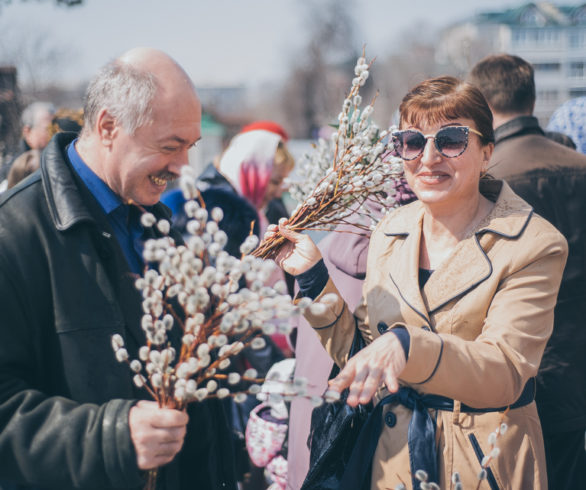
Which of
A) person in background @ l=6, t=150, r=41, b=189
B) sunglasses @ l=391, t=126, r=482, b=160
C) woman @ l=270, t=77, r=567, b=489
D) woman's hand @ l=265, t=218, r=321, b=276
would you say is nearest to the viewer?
woman @ l=270, t=77, r=567, b=489

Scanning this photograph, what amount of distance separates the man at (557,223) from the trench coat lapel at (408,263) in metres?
0.94

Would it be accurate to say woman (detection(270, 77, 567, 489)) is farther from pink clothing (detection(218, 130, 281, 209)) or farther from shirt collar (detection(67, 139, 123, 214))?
pink clothing (detection(218, 130, 281, 209))

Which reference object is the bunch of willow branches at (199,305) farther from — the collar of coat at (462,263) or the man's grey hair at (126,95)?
the collar of coat at (462,263)

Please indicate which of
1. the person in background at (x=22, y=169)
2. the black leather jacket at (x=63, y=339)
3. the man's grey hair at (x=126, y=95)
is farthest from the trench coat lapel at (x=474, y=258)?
the person in background at (x=22, y=169)

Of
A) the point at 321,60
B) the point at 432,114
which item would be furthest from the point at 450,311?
the point at 321,60

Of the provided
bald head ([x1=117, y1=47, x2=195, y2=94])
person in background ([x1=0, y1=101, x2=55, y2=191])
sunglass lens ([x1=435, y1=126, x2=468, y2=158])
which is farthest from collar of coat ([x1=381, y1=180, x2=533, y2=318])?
person in background ([x1=0, y1=101, x2=55, y2=191])

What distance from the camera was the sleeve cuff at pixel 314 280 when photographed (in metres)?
2.25

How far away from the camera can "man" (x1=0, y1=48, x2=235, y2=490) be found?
1.59 meters

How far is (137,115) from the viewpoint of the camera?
1.91 m

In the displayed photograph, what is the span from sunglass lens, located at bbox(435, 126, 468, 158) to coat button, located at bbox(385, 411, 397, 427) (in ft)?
3.02

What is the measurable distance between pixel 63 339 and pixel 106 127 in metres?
0.67

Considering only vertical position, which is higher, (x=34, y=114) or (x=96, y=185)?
(x=34, y=114)

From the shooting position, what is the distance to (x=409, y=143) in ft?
7.34

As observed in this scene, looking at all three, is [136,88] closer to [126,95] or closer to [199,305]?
[126,95]
